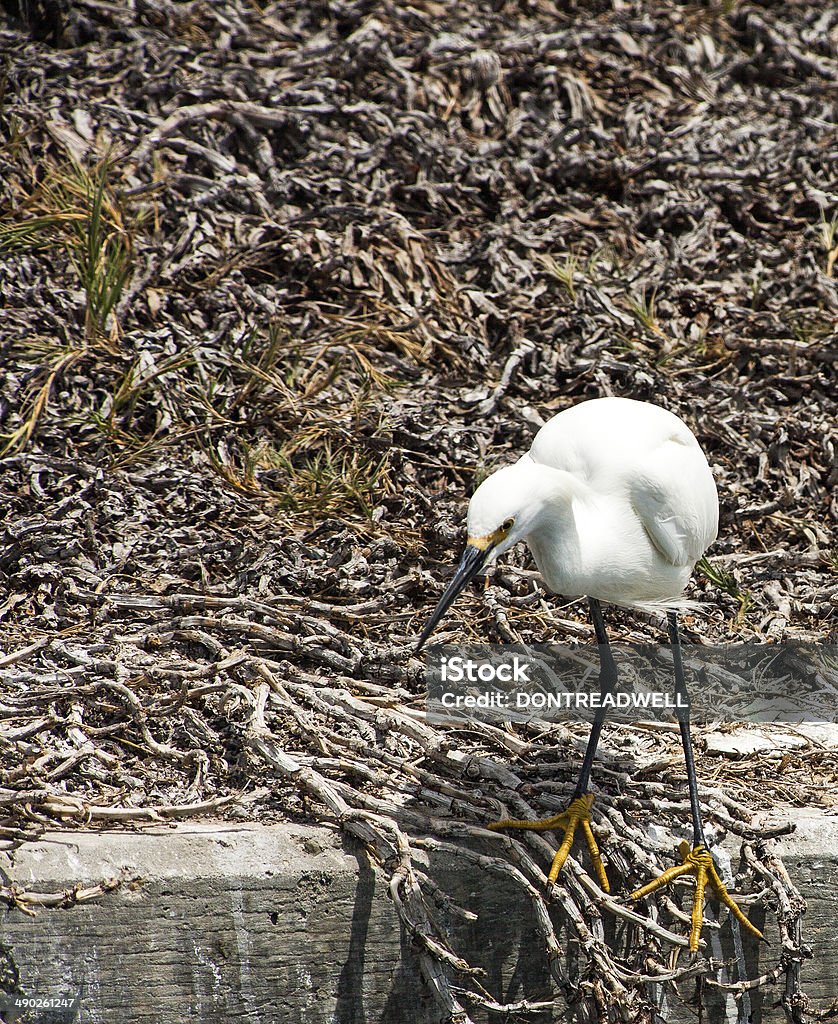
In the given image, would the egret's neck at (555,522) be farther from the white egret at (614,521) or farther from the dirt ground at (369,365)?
the dirt ground at (369,365)

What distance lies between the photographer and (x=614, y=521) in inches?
112

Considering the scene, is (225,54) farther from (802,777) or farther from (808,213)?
(802,777)

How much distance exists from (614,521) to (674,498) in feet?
0.61

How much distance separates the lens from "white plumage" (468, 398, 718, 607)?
2602 mm

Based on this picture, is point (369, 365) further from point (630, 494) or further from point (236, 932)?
point (236, 932)

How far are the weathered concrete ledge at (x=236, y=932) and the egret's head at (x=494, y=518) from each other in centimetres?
67

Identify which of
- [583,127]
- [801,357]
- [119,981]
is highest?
[583,127]

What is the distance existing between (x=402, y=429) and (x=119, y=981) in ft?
7.70

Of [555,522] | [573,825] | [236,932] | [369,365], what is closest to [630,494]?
[555,522]

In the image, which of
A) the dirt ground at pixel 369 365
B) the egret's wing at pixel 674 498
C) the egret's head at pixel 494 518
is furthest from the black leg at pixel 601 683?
the egret's head at pixel 494 518

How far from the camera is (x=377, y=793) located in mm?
2975

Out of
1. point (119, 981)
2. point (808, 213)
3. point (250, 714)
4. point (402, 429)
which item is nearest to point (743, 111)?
point (808, 213)

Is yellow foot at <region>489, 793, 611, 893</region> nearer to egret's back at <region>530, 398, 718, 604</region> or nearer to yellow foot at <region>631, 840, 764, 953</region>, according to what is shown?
yellow foot at <region>631, 840, 764, 953</region>

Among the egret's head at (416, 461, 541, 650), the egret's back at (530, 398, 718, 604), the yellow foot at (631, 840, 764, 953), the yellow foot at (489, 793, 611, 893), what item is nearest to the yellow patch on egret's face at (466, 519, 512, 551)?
the egret's head at (416, 461, 541, 650)
